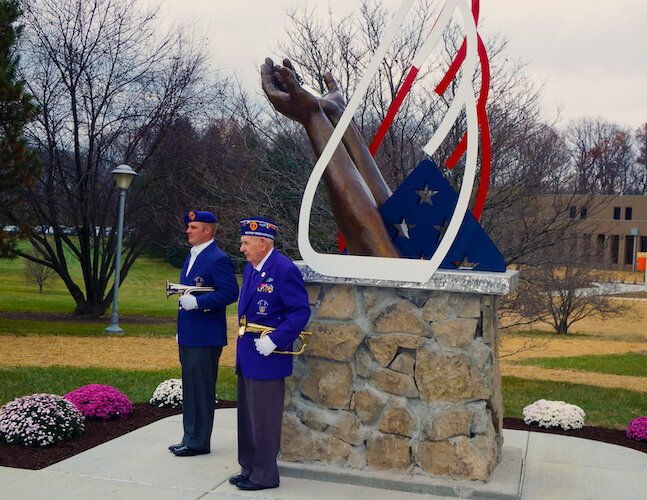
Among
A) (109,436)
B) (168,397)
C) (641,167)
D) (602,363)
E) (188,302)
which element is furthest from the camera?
(641,167)

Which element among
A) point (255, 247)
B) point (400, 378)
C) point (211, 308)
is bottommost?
point (400, 378)

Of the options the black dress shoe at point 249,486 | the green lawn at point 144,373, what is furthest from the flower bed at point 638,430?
the black dress shoe at point 249,486

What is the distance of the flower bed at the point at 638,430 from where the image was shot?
272 inches

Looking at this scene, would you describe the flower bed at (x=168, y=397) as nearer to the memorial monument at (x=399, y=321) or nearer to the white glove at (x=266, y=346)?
the memorial monument at (x=399, y=321)

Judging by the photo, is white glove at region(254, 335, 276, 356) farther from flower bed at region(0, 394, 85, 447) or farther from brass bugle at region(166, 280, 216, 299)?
flower bed at region(0, 394, 85, 447)

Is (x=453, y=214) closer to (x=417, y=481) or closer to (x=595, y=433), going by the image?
Answer: (x=417, y=481)

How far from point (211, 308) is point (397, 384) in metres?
1.36

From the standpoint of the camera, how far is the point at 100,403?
676 centimetres

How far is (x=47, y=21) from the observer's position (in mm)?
19688

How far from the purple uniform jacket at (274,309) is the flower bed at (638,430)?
11.7 feet

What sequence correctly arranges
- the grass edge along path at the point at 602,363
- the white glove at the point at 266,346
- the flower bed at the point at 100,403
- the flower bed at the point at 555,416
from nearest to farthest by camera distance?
1. the white glove at the point at 266,346
2. the flower bed at the point at 100,403
3. the flower bed at the point at 555,416
4. the grass edge along path at the point at 602,363

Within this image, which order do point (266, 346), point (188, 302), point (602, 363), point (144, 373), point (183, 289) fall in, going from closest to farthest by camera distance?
1. point (266, 346)
2. point (188, 302)
3. point (183, 289)
4. point (144, 373)
5. point (602, 363)

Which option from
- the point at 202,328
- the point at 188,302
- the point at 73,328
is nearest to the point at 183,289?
the point at 188,302

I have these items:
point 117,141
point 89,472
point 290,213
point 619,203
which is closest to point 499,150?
point 290,213
